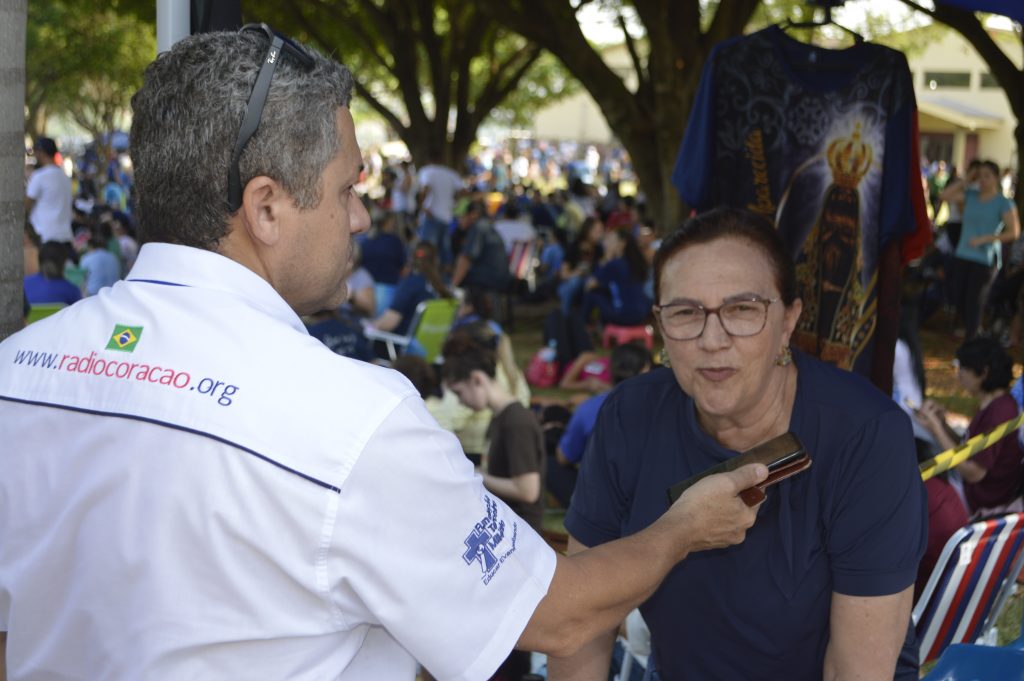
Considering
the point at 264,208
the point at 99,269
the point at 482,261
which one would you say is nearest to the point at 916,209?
the point at 264,208

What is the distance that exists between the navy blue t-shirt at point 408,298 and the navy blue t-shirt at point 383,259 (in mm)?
1573

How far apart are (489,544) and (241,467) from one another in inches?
12.7

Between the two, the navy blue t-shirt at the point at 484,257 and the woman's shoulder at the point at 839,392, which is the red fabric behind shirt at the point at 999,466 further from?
the navy blue t-shirt at the point at 484,257

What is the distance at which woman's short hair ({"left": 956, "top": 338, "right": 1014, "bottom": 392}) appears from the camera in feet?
19.2

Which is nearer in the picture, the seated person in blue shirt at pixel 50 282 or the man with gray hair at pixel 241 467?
the man with gray hair at pixel 241 467

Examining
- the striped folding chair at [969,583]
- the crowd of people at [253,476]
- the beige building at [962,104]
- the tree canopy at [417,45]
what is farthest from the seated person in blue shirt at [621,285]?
the beige building at [962,104]

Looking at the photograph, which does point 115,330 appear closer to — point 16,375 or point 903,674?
point 16,375

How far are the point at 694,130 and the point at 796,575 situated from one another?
2021 mm

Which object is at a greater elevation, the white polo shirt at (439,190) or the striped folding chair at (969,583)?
the white polo shirt at (439,190)

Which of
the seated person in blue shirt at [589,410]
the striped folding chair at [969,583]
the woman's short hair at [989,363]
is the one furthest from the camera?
the seated person in blue shirt at [589,410]

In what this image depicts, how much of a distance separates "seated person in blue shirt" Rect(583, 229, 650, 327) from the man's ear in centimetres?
906

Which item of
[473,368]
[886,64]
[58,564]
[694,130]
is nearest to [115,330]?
[58,564]

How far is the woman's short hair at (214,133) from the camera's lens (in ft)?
4.84

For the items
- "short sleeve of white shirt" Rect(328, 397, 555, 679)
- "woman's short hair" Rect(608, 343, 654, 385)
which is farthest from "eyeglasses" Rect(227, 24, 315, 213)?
"woman's short hair" Rect(608, 343, 654, 385)
